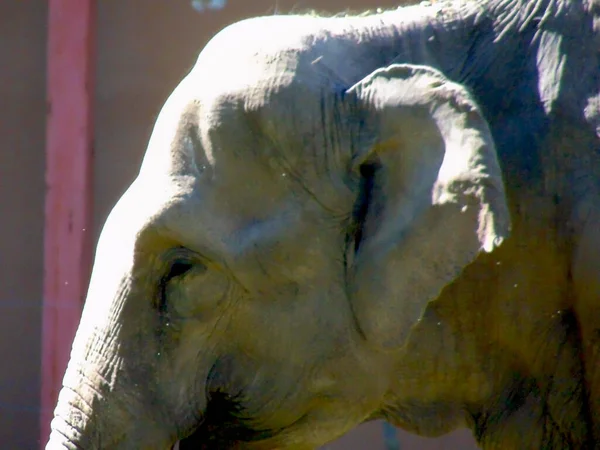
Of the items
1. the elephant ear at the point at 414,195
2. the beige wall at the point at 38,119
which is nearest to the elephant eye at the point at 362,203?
the elephant ear at the point at 414,195

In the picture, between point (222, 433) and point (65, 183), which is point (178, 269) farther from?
point (65, 183)

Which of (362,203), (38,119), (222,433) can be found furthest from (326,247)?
(38,119)

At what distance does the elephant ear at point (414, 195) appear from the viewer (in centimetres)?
182

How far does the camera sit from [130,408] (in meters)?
1.95

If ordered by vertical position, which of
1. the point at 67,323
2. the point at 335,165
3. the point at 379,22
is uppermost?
the point at 67,323

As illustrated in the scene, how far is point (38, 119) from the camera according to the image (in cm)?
502

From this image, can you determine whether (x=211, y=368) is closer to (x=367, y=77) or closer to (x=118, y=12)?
(x=367, y=77)

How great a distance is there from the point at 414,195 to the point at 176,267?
0.39 metres

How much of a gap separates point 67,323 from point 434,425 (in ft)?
8.87

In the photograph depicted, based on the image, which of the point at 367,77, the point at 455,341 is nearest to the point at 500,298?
the point at 455,341

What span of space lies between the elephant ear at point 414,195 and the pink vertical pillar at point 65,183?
9.31 ft

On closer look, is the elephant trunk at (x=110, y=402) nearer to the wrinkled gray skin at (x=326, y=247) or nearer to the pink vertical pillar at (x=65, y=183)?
the wrinkled gray skin at (x=326, y=247)

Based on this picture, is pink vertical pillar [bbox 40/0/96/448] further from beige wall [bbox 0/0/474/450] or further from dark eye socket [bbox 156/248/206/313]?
dark eye socket [bbox 156/248/206/313]

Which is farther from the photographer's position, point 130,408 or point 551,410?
point 551,410
